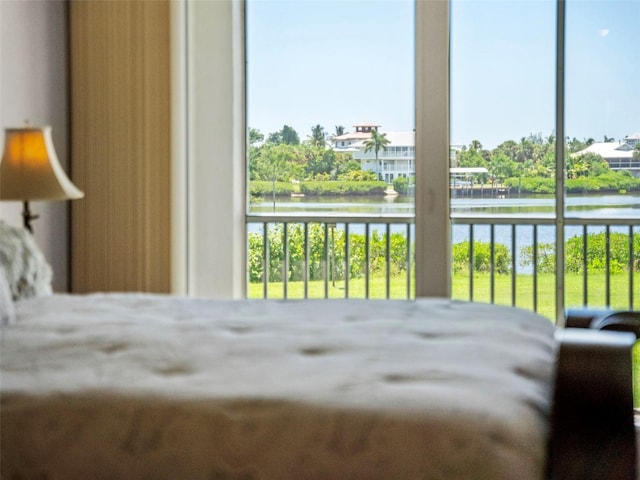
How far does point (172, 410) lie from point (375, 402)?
0.33 metres

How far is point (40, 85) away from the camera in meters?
4.29

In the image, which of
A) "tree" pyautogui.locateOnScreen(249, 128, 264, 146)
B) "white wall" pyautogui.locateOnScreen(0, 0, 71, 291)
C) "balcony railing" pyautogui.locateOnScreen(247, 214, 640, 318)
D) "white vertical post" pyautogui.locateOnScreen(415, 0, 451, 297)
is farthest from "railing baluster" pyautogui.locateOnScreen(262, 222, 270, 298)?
"white wall" pyautogui.locateOnScreen(0, 0, 71, 291)

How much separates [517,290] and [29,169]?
2.54 m

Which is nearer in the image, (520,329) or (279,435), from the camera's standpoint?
(279,435)

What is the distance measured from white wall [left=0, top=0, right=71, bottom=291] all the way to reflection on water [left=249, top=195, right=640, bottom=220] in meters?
1.03

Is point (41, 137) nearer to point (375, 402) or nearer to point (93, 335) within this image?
point (93, 335)

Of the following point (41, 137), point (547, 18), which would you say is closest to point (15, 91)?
point (41, 137)

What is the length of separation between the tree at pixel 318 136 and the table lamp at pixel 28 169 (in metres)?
1.46

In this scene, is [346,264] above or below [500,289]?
above

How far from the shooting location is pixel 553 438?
1374mm

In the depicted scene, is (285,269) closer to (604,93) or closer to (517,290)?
(517,290)

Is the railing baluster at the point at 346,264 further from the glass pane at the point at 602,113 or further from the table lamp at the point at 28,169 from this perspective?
the table lamp at the point at 28,169

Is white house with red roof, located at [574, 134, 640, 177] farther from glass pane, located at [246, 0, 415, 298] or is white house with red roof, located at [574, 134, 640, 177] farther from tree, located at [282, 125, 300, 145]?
tree, located at [282, 125, 300, 145]

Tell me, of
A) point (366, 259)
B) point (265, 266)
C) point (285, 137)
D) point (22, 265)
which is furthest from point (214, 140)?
point (22, 265)
